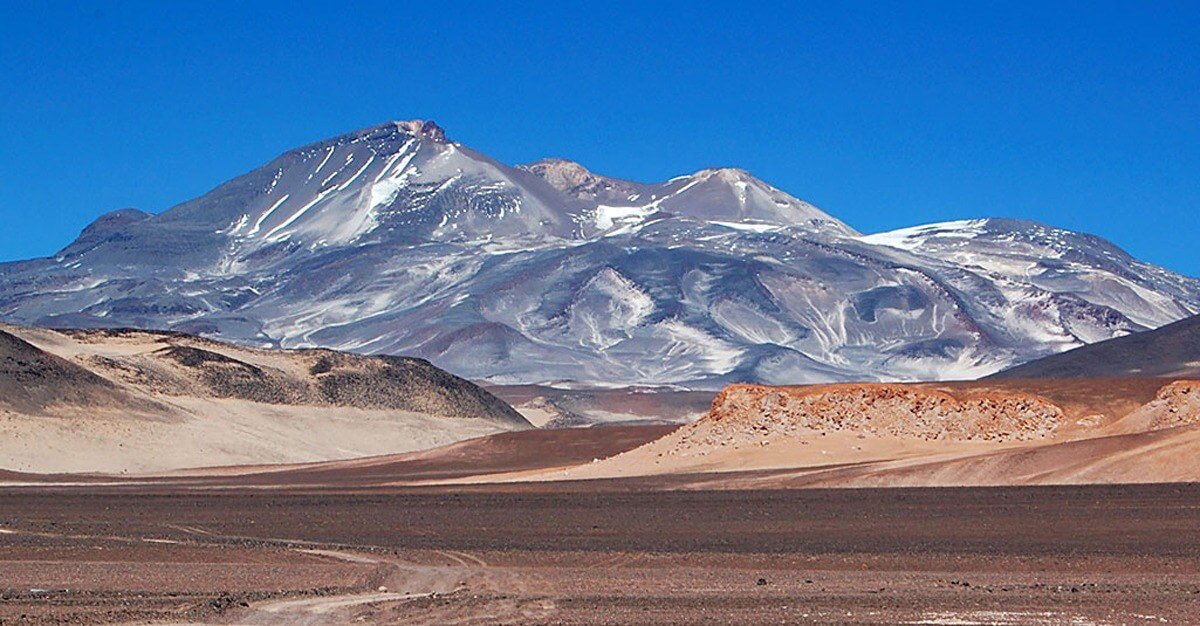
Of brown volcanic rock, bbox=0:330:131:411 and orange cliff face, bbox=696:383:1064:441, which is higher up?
brown volcanic rock, bbox=0:330:131:411

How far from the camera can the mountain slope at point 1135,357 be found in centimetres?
16700

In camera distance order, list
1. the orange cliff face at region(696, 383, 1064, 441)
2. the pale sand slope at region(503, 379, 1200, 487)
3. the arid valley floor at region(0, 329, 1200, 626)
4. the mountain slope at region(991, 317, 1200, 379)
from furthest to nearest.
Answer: the mountain slope at region(991, 317, 1200, 379) → the orange cliff face at region(696, 383, 1064, 441) → the pale sand slope at region(503, 379, 1200, 487) → the arid valley floor at region(0, 329, 1200, 626)

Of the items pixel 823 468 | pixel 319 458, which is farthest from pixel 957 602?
pixel 319 458

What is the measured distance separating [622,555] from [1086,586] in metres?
7.51

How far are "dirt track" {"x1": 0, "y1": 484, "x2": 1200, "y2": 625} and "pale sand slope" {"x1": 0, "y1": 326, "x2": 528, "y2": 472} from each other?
3334 centimetres

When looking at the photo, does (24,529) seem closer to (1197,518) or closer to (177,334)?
(1197,518)

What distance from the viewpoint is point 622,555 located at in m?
27.8

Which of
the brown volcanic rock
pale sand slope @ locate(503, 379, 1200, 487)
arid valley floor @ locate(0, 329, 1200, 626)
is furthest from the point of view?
the brown volcanic rock

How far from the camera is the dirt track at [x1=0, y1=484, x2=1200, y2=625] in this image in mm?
20703

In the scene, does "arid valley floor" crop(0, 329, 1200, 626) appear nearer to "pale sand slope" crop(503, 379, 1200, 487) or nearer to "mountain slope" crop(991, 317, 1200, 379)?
"pale sand slope" crop(503, 379, 1200, 487)

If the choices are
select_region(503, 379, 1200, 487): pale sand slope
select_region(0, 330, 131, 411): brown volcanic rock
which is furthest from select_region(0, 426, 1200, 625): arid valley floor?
select_region(0, 330, 131, 411): brown volcanic rock

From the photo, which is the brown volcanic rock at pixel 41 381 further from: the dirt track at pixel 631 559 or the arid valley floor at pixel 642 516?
the dirt track at pixel 631 559

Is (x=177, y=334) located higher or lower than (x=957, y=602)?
higher

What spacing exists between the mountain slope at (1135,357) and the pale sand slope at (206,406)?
71.4 meters
